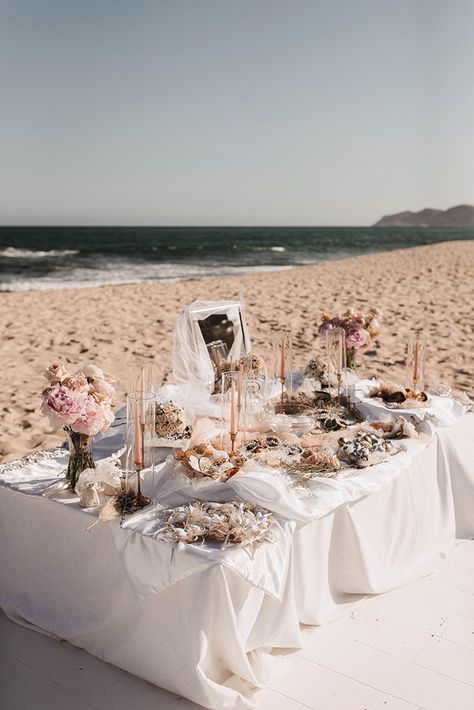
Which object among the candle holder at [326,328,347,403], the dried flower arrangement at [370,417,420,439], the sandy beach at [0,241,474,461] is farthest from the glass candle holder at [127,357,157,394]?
the dried flower arrangement at [370,417,420,439]

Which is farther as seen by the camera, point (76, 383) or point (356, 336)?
point (356, 336)

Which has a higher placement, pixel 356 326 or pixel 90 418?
pixel 356 326

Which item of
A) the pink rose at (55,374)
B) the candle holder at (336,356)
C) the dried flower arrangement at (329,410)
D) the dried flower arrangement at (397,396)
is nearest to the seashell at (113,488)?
the pink rose at (55,374)

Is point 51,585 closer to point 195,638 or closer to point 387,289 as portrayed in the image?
point 195,638

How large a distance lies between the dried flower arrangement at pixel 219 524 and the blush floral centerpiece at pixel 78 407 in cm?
41

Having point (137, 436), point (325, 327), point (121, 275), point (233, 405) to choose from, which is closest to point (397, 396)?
point (325, 327)

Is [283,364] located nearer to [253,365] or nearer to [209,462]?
[253,365]

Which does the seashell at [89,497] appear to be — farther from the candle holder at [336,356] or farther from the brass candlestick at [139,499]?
the candle holder at [336,356]

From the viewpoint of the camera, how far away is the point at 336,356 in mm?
3367

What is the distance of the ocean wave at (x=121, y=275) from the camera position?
17875 mm

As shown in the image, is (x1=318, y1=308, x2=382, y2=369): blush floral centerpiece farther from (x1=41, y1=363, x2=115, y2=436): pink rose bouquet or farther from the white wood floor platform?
(x1=41, y1=363, x2=115, y2=436): pink rose bouquet

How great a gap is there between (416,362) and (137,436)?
5.85 ft

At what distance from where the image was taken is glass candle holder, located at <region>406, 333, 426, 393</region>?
3.50 m

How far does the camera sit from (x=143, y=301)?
1045cm
